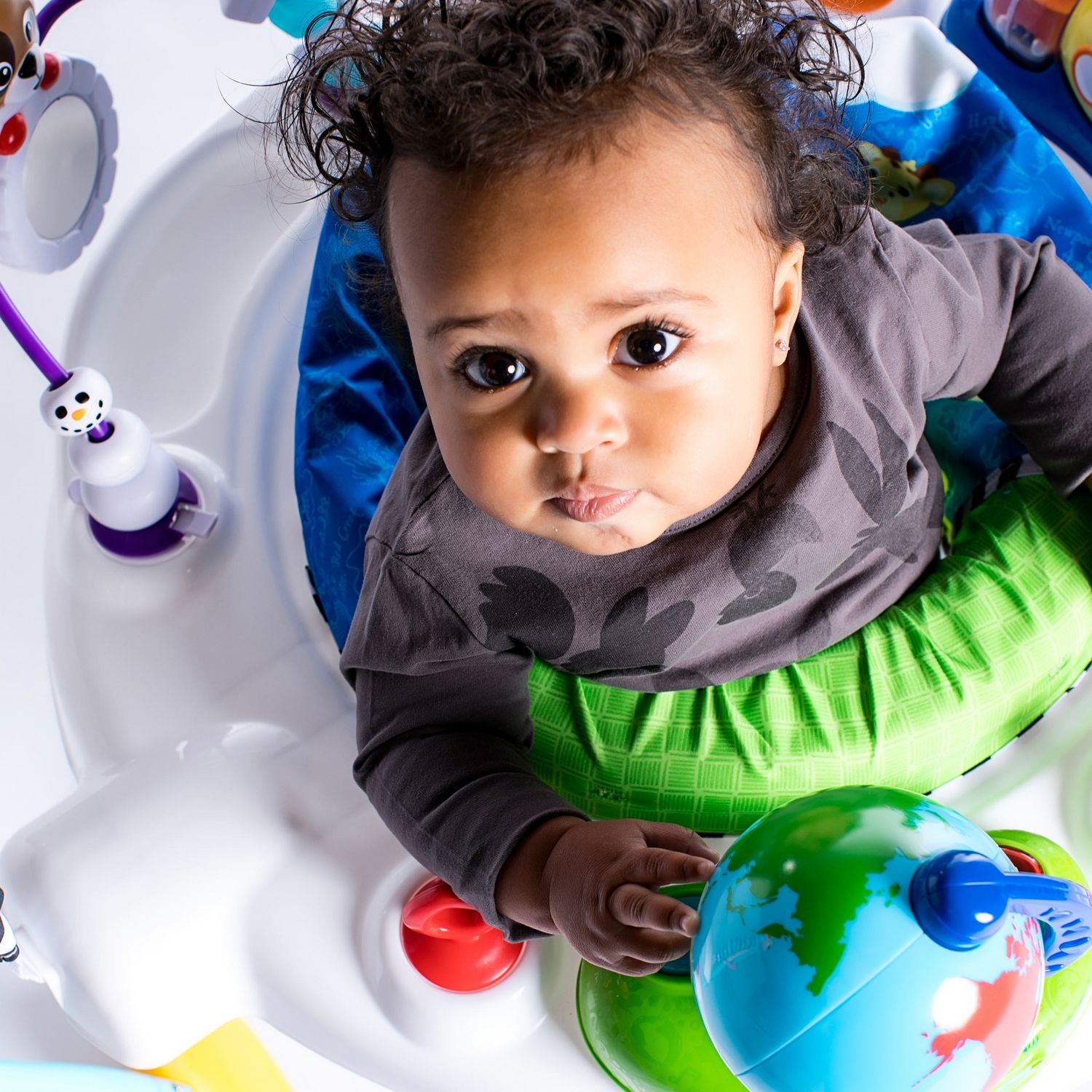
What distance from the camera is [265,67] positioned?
4.18 ft

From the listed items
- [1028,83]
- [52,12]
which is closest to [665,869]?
[52,12]

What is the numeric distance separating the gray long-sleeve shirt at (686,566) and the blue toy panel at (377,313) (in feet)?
0.31

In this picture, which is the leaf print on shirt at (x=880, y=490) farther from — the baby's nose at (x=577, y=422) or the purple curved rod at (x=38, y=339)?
the purple curved rod at (x=38, y=339)

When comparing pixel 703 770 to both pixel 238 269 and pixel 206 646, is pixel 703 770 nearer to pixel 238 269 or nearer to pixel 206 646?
pixel 206 646

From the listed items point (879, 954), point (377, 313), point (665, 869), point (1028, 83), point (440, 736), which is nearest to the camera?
point (879, 954)

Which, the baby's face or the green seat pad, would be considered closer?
the baby's face

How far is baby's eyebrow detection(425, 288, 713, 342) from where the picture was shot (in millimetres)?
453

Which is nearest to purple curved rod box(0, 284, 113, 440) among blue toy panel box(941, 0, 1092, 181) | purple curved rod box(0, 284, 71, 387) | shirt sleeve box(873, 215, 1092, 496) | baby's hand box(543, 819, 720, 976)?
purple curved rod box(0, 284, 71, 387)

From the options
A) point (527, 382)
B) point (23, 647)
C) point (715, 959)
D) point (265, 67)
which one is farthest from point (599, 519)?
point (265, 67)

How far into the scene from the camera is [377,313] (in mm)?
799

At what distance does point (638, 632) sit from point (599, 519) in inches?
5.3

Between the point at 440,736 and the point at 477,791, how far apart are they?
0.13 feet

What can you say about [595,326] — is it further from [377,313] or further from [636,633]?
[377,313]

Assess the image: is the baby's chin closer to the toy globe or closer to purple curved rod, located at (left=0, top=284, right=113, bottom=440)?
Answer: the toy globe
